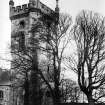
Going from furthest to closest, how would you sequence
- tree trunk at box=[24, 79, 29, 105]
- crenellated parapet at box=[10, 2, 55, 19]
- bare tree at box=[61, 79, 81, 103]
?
bare tree at box=[61, 79, 81, 103], crenellated parapet at box=[10, 2, 55, 19], tree trunk at box=[24, 79, 29, 105]

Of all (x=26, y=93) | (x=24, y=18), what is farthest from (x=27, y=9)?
(x=26, y=93)

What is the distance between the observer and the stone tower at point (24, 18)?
115 feet

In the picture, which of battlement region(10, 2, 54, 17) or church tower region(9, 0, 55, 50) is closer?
church tower region(9, 0, 55, 50)

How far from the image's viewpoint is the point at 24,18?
3638cm

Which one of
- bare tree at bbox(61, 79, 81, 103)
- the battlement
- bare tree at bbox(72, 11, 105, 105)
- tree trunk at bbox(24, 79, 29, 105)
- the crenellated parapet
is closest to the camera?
bare tree at bbox(72, 11, 105, 105)

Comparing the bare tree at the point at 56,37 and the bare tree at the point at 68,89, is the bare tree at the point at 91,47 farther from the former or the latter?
the bare tree at the point at 68,89

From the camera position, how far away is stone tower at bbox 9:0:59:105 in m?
35.2

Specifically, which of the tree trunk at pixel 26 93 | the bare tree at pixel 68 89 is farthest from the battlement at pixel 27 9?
the bare tree at pixel 68 89

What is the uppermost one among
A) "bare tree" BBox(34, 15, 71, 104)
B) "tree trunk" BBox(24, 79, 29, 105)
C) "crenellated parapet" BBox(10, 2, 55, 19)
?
"crenellated parapet" BBox(10, 2, 55, 19)

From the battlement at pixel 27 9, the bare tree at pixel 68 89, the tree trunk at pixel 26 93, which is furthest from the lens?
the bare tree at pixel 68 89

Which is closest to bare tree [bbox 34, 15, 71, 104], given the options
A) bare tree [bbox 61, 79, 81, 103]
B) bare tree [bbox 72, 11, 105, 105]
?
bare tree [bbox 72, 11, 105, 105]

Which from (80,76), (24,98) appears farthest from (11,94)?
(80,76)

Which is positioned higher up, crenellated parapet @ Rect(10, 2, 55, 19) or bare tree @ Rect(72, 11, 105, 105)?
crenellated parapet @ Rect(10, 2, 55, 19)

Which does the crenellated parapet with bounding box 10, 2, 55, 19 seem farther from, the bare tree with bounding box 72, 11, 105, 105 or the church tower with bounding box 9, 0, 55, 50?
the bare tree with bounding box 72, 11, 105, 105
